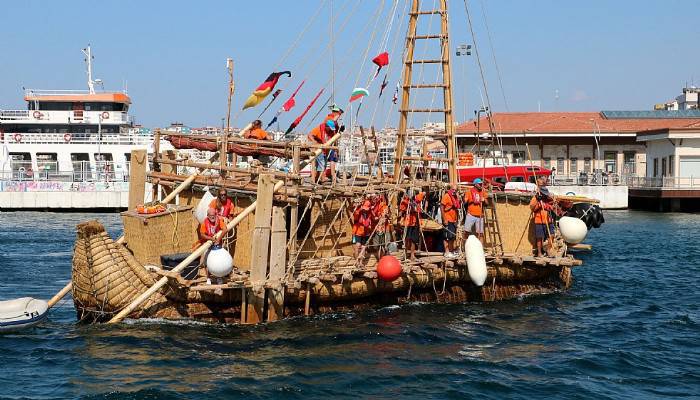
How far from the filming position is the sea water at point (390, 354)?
50.6 ft

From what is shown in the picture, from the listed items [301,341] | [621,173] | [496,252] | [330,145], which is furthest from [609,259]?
[621,173]

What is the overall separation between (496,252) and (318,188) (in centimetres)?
589

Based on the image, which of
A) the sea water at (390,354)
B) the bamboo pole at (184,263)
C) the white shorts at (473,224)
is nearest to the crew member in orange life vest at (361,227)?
the sea water at (390,354)

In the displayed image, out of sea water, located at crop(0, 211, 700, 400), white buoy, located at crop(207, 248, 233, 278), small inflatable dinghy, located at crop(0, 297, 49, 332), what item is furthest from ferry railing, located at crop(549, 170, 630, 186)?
small inflatable dinghy, located at crop(0, 297, 49, 332)

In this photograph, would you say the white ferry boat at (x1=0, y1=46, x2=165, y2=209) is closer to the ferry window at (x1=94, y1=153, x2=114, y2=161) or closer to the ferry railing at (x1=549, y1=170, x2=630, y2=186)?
the ferry window at (x1=94, y1=153, x2=114, y2=161)

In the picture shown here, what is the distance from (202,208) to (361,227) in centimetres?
375

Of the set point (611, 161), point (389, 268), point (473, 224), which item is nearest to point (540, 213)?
point (473, 224)

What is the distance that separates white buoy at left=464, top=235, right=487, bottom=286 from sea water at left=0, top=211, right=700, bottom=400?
899mm

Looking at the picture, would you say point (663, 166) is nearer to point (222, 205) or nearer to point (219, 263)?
point (222, 205)

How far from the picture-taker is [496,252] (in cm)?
2350

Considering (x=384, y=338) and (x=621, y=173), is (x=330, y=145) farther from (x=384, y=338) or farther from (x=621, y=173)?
(x=621, y=173)

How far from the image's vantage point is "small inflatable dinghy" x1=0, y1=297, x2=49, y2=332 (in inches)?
734

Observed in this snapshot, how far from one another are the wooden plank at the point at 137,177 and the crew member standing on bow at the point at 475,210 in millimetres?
8078

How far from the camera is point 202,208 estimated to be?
806 inches
